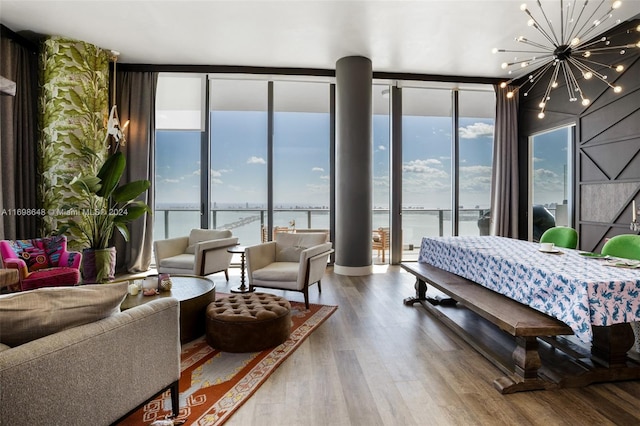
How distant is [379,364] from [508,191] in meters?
4.95

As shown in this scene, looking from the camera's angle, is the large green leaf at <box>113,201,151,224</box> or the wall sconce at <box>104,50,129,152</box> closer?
the large green leaf at <box>113,201,151,224</box>

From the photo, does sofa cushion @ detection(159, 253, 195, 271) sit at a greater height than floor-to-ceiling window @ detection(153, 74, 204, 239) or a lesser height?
lesser

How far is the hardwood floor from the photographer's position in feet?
5.91

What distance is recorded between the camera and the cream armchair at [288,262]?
3.58m

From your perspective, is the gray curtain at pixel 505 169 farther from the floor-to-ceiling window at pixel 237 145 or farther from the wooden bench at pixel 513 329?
the floor-to-ceiling window at pixel 237 145

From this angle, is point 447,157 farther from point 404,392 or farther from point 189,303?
point 189,303

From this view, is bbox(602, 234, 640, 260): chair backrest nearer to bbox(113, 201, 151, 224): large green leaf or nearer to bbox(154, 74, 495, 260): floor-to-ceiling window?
bbox(154, 74, 495, 260): floor-to-ceiling window

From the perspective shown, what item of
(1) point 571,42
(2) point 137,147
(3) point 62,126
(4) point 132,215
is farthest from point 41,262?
(1) point 571,42

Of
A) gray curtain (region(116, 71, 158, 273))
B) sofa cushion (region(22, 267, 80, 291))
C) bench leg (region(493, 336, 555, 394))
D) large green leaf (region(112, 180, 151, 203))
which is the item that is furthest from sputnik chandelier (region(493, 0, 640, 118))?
gray curtain (region(116, 71, 158, 273))

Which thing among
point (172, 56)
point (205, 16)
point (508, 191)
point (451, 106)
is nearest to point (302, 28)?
point (205, 16)

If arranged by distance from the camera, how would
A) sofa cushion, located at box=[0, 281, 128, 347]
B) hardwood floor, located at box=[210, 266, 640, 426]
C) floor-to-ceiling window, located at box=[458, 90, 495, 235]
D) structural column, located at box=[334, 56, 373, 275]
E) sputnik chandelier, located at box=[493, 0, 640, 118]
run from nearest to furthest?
sofa cushion, located at box=[0, 281, 128, 347]
hardwood floor, located at box=[210, 266, 640, 426]
sputnik chandelier, located at box=[493, 0, 640, 118]
structural column, located at box=[334, 56, 373, 275]
floor-to-ceiling window, located at box=[458, 90, 495, 235]

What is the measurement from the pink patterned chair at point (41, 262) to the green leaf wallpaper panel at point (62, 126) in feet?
3.05

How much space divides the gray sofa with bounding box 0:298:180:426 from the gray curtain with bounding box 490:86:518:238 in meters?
5.85

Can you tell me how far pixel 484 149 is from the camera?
6414 mm
